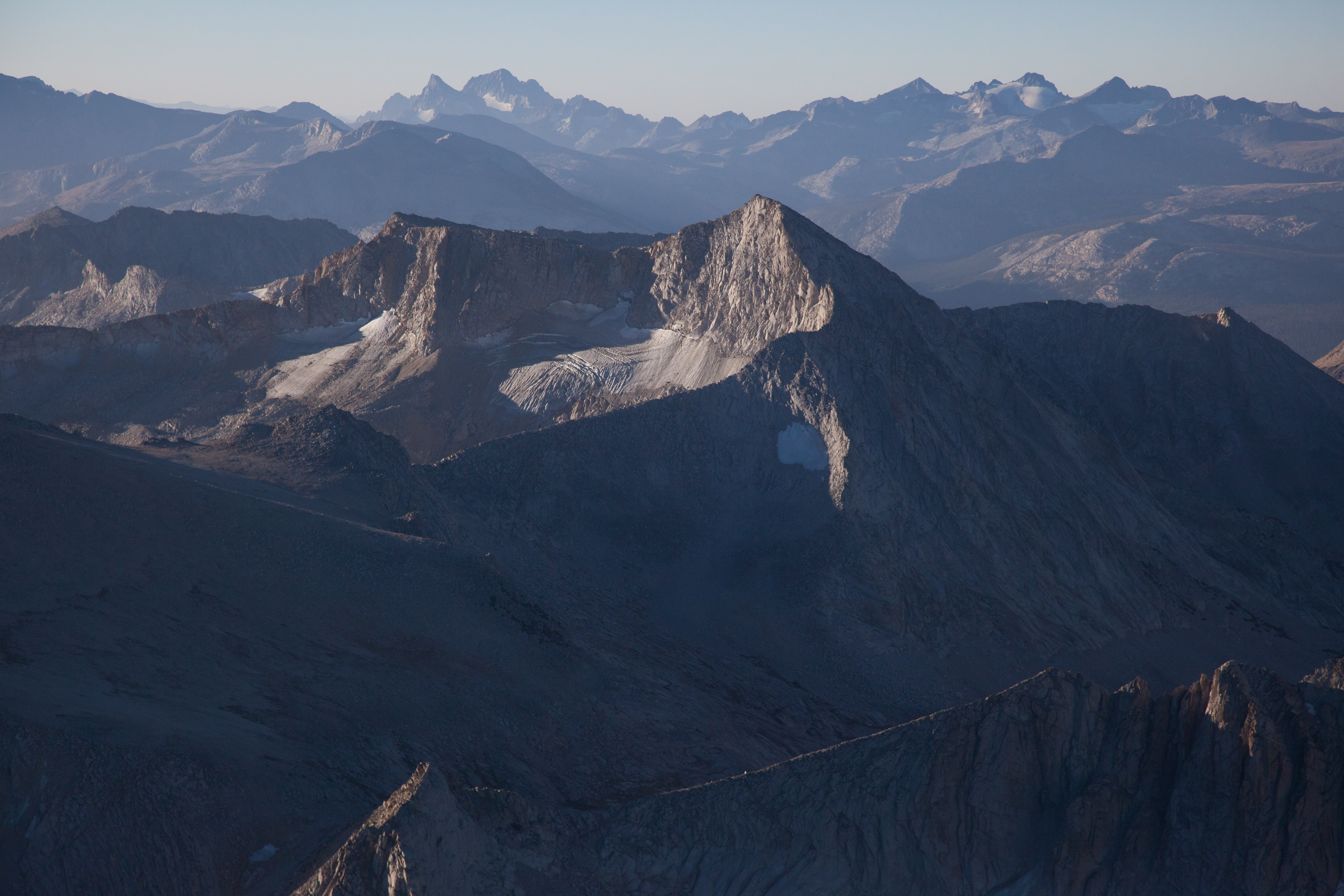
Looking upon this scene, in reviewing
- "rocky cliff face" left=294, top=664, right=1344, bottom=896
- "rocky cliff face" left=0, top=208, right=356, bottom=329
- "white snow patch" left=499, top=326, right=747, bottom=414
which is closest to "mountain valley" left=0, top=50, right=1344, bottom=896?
"rocky cliff face" left=294, top=664, right=1344, bottom=896

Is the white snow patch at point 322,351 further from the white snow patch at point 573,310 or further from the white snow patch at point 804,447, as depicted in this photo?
the white snow patch at point 804,447

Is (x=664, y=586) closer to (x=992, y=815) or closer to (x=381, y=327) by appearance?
(x=992, y=815)

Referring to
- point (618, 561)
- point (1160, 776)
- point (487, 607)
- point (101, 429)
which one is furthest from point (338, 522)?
point (101, 429)

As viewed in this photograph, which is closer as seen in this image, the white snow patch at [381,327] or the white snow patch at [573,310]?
the white snow patch at [573,310]

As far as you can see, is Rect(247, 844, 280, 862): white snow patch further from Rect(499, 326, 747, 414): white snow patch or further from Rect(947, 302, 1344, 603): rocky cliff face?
Rect(947, 302, 1344, 603): rocky cliff face

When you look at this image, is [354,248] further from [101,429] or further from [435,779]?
[435,779]

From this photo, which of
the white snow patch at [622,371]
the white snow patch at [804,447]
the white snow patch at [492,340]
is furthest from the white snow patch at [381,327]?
the white snow patch at [804,447]
